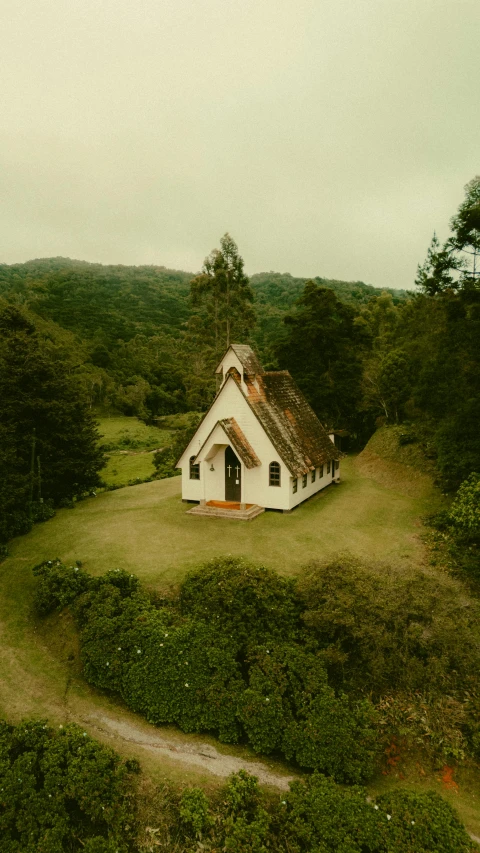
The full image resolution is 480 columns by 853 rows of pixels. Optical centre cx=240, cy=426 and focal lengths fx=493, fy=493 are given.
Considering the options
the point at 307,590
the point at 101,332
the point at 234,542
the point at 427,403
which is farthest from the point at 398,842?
the point at 101,332

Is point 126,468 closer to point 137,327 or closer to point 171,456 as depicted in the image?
point 171,456

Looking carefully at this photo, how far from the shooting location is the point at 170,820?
902cm

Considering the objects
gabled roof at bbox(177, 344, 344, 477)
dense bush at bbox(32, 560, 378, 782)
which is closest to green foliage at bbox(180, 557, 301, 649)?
dense bush at bbox(32, 560, 378, 782)

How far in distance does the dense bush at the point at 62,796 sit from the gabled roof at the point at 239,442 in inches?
488

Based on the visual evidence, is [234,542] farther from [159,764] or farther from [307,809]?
[307,809]

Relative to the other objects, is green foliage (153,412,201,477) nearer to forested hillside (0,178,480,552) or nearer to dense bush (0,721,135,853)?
forested hillside (0,178,480,552)

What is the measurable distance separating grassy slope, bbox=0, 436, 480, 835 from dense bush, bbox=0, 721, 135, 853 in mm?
927

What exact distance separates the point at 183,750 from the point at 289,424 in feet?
51.0

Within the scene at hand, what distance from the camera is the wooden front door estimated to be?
73.2 feet

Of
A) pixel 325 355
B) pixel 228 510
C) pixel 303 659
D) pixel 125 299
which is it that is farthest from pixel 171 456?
pixel 125 299

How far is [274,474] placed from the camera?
21.9 metres

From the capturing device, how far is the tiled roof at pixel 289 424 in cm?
2202

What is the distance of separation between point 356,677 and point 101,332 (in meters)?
71.3

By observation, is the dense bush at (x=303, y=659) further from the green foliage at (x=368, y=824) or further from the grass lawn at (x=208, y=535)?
the grass lawn at (x=208, y=535)
